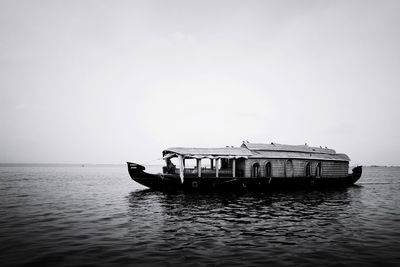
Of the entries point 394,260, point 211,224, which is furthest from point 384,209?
point 211,224

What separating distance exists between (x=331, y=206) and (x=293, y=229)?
8.96 meters

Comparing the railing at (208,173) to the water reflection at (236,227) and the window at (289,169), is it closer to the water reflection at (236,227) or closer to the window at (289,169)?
the window at (289,169)

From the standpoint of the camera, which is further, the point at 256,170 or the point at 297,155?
the point at 297,155

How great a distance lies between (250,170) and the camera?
28.1 metres

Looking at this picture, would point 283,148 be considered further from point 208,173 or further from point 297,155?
point 208,173

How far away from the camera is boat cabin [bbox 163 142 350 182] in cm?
2670

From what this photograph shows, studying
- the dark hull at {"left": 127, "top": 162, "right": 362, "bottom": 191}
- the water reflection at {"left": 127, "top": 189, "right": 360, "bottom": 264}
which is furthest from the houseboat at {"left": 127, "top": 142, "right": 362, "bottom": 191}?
the water reflection at {"left": 127, "top": 189, "right": 360, "bottom": 264}

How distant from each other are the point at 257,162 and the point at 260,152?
1.52 meters

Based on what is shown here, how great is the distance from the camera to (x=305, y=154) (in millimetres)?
32188

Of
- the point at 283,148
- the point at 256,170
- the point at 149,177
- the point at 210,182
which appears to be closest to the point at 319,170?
the point at 283,148

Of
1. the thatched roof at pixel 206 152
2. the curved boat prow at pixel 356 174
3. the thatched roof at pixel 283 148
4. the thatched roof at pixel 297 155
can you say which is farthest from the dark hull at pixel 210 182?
the curved boat prow at pixel 356 174

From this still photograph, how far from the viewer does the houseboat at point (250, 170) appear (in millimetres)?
25969

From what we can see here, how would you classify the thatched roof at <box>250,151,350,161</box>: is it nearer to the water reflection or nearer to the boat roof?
the boat roof

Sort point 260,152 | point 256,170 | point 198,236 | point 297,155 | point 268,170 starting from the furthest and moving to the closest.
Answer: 1. point 297,155
2. point 260,152
3. point 268,170
4. point 256,170
5. point 198,236
